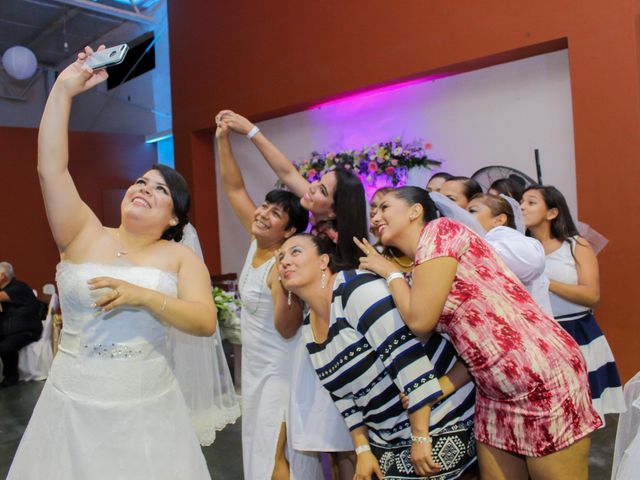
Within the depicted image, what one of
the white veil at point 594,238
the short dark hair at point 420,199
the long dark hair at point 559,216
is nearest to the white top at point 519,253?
the short dark hair at point 420,199

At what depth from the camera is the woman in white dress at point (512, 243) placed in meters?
2.06

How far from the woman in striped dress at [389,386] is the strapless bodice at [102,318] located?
499mm

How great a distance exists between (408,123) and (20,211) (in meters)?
6.04

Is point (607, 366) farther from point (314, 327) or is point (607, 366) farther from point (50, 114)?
point (50, 114)

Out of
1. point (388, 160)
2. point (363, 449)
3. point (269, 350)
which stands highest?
point (388, 160)

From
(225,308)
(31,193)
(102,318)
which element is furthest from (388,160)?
(31,193)

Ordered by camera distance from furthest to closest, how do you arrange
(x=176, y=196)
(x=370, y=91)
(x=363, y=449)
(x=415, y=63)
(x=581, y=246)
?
(x=370, y=91) → (x=415, y=63) → (x=581, y=246) → (x=176, y=196) → (x=363, y=449)

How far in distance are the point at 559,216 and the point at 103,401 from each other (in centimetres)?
240

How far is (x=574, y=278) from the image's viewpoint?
307 centimetres

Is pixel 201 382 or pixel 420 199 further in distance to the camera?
pixel 201 382

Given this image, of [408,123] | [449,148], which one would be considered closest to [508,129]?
[449,148]

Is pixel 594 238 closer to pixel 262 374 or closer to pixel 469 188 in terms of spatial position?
pixel 469 188

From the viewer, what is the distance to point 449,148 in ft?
17.9

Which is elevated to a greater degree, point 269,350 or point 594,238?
point 594,238
